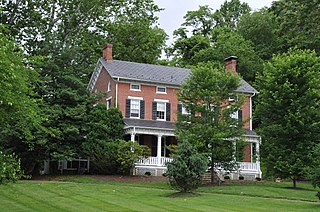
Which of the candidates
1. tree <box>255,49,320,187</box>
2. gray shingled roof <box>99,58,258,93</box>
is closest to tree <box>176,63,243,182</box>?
tree <box>255,49,320,187</box>

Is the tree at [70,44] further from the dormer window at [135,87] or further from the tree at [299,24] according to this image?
the tree at [299,24]

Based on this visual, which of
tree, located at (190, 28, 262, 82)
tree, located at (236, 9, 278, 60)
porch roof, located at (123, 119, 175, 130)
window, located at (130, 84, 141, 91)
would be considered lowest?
porch roof, located at (123, 119, 175, 130)

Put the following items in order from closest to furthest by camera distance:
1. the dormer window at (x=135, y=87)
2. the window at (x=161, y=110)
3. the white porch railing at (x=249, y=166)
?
the white porch railing at (x=249, y=166), the dormer window at (x=135, y=87), the window at (x=161, y=110)

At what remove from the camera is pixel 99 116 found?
3466cm

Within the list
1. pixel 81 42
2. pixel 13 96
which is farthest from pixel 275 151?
pixel 81 42

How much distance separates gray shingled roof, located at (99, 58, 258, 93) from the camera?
3803 cm

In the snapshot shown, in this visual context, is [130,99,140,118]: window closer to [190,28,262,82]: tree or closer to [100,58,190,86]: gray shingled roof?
[100,58,190,86]: gray shingled roof

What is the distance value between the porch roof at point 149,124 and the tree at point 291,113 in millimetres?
7879

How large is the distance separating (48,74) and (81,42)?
11600mm

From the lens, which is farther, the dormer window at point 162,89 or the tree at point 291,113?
the dormer window at point 162,89

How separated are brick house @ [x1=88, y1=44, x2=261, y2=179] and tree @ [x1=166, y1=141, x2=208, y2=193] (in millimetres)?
10824

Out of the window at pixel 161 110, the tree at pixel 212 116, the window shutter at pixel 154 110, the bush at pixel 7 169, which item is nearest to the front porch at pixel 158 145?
the window shutter at pixel 154 110

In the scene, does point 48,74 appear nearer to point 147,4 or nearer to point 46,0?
point 46,0

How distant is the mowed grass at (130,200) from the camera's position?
18.2 meters
